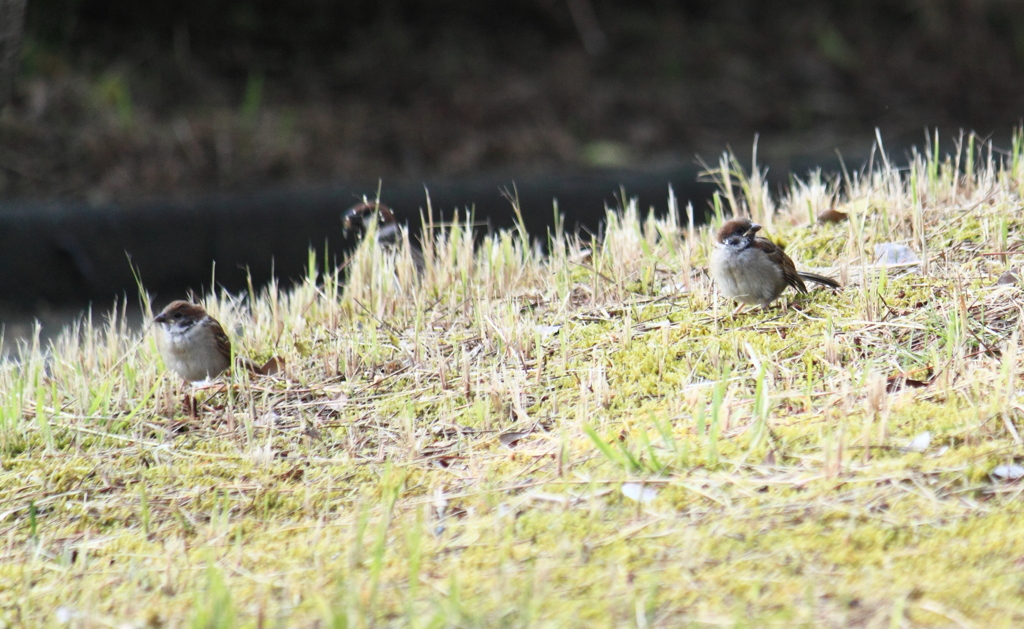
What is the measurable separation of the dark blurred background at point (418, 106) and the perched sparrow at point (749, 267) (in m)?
4.89

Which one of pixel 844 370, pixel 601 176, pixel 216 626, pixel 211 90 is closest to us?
pixel 216 626

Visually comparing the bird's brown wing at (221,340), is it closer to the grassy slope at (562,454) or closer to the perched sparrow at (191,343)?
the perched sparrow at (191,343)

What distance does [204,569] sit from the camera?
3.08m

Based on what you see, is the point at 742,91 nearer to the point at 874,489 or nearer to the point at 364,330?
the point at 364,330

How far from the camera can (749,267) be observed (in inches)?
167

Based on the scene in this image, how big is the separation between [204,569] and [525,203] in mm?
6896

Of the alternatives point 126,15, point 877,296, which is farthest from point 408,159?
point 877,296

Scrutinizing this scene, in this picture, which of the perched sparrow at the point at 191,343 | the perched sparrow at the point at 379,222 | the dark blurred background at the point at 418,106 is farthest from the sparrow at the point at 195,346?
the dark blurred background at the point at 418,106

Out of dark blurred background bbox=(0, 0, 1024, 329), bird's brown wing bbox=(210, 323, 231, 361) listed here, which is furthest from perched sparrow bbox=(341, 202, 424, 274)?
dark blurred background bbox=(0, 0, 1024, 329)

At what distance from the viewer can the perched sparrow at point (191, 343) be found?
4.47m

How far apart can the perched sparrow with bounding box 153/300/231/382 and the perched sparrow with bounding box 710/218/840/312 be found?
2.12 m

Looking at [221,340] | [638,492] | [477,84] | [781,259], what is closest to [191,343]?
[221,340]

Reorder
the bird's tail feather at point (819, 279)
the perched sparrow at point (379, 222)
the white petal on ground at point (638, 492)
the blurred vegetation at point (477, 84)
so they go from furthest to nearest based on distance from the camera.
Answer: the blurred vegetation at point (477, 84), the perched sparrow at point (379, 222), the bird's tail feather at point (819, 279), the white petal on ground at point (638, 492)

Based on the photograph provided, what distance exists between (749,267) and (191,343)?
2.30 metres
